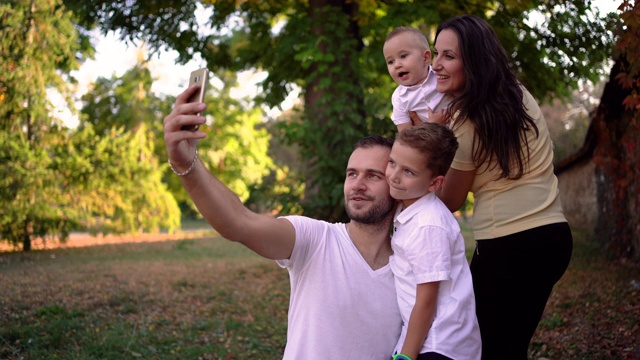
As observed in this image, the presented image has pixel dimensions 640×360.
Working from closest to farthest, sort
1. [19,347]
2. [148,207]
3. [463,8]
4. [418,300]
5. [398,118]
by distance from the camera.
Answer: [418,300] → [398,118] → [19,347] → [463,8] → [148,207]

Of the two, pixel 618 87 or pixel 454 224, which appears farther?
pixel 618 87

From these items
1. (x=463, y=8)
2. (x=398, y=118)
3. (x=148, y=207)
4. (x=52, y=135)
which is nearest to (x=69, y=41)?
(x=52, y=135)

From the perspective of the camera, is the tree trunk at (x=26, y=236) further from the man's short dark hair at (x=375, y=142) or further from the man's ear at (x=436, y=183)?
the man's ear at (x=436, y=183)

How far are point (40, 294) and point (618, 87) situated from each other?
28.3 feet

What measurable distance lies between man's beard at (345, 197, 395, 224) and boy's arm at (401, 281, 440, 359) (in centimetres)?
46

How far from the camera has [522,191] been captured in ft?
8.73

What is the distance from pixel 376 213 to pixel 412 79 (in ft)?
3.27

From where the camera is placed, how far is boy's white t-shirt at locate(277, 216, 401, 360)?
2.68 metres

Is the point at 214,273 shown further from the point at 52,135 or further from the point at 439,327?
the point at 439,327

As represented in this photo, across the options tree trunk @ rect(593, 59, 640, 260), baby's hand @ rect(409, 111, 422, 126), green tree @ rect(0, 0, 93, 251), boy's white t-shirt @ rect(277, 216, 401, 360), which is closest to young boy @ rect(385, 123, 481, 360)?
boy's white t-shirt @ rect(277, 216, 401, 360)

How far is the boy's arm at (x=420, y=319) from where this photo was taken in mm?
2381

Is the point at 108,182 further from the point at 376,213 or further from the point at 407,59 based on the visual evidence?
the point at 376,213

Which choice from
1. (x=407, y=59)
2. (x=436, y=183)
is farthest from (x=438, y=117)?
(x=407, y=59)

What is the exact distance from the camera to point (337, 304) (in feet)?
8.88
